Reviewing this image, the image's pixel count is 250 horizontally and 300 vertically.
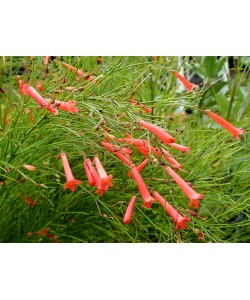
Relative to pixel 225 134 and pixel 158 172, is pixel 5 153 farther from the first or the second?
pixel 225 134

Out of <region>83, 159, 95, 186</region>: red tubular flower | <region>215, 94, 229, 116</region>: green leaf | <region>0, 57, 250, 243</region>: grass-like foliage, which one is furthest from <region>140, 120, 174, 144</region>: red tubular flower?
<region>215, 94, 229, 116</region>: green leaf

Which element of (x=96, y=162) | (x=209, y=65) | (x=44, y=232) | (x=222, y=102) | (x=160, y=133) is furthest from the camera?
(x=209, y=65)

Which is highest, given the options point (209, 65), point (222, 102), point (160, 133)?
point (160, 133)

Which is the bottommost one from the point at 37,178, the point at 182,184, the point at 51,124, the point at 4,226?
the point at 4,226

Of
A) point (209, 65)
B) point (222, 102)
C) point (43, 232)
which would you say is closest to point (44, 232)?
point (43, 232)

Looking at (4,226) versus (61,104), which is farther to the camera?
(4,226)

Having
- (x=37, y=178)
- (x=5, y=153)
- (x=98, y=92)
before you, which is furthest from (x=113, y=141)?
(x=98, y=92)

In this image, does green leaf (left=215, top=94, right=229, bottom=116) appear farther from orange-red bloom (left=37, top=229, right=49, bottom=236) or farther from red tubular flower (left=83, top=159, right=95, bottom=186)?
red tubular flower (left=83, top=159, right=95, bottom=186)

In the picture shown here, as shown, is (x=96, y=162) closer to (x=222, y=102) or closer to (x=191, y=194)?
(x=191, y=194)

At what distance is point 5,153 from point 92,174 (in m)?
0.30

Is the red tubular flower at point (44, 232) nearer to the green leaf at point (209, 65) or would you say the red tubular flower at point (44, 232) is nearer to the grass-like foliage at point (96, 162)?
the grass-like foliage at point (96, 162)

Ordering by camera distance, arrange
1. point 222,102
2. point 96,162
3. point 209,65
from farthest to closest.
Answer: point 209,65, point 222,102, point 96,162

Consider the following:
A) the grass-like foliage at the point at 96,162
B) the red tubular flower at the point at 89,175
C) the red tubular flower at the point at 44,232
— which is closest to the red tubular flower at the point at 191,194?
the grass-like foliage at the point at 96,162

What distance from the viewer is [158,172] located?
1.52 m
